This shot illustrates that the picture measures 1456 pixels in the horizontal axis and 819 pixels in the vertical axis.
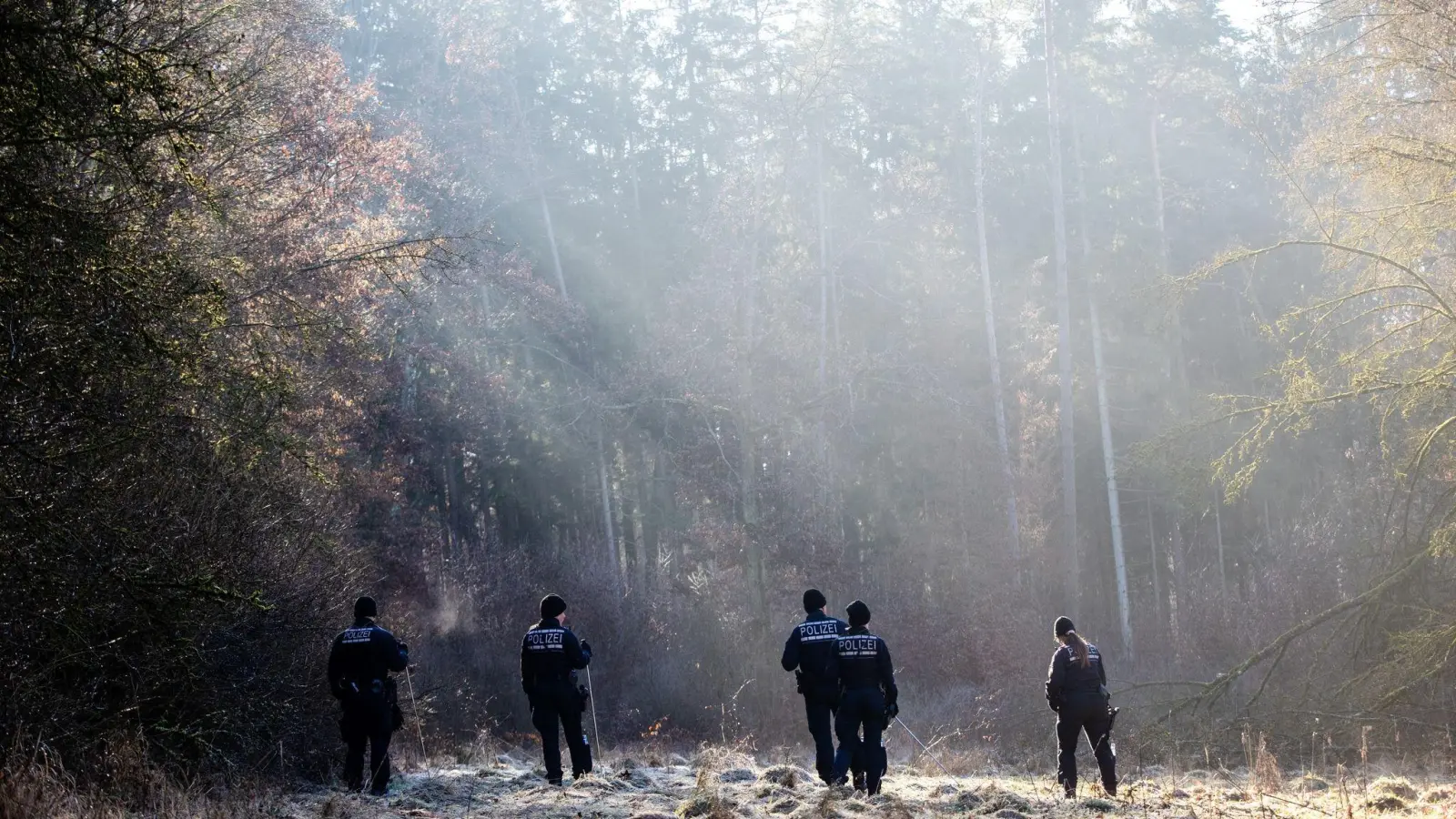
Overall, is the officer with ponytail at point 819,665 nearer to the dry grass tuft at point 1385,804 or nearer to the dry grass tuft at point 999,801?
the dry grass tuft at point 999,801

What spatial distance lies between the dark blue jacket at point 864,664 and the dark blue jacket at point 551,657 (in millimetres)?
2729

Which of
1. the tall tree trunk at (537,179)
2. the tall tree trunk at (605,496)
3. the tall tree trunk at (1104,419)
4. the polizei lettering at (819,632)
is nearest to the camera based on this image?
the polizei lettering at (819,632)

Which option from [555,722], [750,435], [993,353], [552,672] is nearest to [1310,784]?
[555,722]

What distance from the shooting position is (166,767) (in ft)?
39.1

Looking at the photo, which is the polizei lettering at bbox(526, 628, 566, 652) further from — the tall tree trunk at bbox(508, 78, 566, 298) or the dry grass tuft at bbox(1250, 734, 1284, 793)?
the tall tree trunk at bbox(508, 78, 566, 298)

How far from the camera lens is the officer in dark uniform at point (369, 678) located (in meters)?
13.1

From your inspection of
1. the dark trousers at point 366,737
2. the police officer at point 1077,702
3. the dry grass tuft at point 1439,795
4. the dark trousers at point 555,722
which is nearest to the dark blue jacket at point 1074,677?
the police officer at point 1077,702

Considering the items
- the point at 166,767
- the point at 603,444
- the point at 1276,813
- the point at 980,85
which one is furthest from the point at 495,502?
the point at 1276,813

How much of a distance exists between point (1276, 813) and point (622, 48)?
3532 cm

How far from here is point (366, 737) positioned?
1357 cm

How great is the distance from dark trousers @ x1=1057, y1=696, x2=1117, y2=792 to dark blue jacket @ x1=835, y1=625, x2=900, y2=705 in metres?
1.72

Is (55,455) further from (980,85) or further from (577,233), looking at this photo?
(577,233)

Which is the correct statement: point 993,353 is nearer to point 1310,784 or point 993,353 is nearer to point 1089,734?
point 1310,784

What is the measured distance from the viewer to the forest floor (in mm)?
10578
